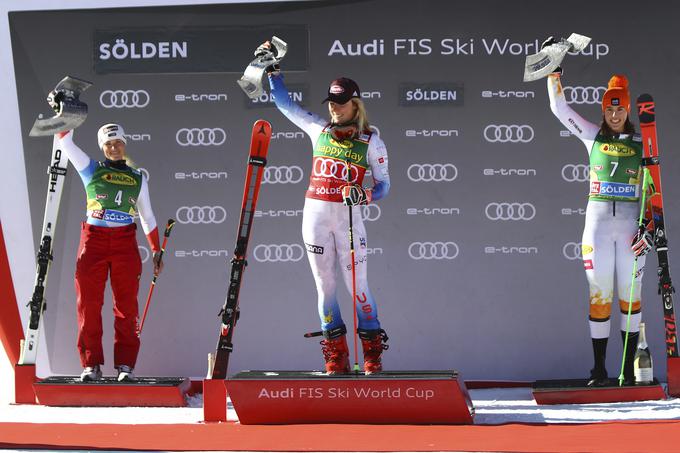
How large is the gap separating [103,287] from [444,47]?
8.50ft

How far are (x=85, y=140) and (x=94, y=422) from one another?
213 centimetres

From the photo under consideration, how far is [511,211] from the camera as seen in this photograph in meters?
6.82

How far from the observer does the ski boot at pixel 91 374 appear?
6.29 m

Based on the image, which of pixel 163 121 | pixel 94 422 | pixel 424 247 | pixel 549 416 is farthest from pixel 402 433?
pixel 163 121

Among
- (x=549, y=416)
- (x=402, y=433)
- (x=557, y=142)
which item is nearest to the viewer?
(x=402, y=433)

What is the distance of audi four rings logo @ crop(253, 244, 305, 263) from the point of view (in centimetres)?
691

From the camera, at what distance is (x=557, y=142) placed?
6.81m

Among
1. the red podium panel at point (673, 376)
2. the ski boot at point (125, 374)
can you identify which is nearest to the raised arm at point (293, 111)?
the ski boot at point (125, 374)

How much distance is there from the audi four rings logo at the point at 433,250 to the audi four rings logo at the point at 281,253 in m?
0.72

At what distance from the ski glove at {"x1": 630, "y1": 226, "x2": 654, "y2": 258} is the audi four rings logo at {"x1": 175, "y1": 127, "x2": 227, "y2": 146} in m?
2.68

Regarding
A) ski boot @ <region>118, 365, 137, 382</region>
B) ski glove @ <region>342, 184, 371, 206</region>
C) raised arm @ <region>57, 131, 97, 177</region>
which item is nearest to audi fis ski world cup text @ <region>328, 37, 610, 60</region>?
raised arm @ <region>57, 131, 97, 177</region>

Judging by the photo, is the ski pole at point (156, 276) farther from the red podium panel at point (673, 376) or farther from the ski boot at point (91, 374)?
the red podium panel at point (673, 376)

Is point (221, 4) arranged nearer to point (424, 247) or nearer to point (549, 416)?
point (424, 247)

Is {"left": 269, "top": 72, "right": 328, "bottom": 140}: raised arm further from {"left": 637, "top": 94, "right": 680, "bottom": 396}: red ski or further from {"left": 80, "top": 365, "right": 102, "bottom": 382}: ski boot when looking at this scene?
{"left": 80, "top": 365, "right": 102, "bottom": 382}: ski boot
